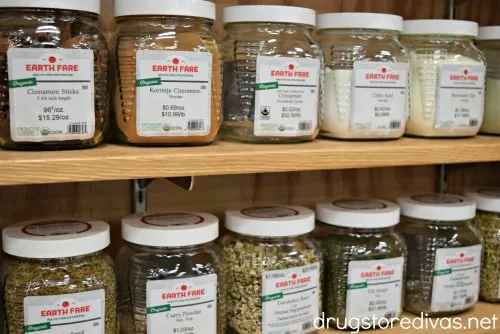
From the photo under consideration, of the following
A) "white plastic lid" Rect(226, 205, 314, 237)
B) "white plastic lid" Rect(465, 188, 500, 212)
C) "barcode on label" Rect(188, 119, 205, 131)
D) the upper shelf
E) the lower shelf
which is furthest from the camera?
"white plastic lid" Rect(465, 188, 500, 212)

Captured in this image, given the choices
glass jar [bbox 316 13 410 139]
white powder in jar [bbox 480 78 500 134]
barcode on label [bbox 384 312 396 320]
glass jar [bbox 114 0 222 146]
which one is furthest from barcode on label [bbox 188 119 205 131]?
white powder in jar [bbox 480 78 500 134]

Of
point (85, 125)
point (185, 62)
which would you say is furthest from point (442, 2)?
point (85, 125)

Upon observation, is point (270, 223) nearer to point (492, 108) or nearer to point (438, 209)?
point (438, 209)

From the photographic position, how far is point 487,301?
46.1 inches

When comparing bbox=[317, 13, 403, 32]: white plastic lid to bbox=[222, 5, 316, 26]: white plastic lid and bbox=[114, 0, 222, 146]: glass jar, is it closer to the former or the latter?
bbox=[222, 5, 316, 26]: white plastic lid

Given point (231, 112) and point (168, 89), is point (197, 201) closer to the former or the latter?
point (231, 112)

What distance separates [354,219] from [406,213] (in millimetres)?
150

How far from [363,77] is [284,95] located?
140 millimetres

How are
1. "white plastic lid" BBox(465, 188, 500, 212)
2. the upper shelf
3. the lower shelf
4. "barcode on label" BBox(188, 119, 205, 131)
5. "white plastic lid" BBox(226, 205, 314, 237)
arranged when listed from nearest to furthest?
the upper shelf, "barcode on label" BBox(188, 119, 205, 131), "white plastic lid" BBox(226, 205, 314, 237), the lower shelf, "white plastic lid" BBox(465, 188, 500, 212)

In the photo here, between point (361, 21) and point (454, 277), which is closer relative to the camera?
point (361, 21)

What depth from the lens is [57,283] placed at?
786mm

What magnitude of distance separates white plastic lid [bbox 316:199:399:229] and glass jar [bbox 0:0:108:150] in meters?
0.44

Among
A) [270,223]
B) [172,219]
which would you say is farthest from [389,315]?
[172,219]

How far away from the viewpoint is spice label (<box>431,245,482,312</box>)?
3.47 feet
